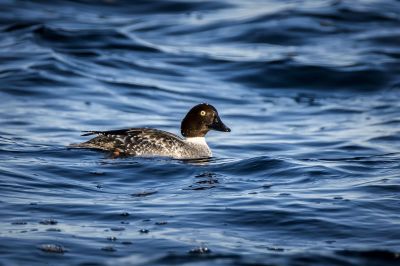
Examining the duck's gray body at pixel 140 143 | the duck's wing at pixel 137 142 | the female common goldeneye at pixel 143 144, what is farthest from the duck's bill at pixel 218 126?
the duck's wing at pixel 137 142

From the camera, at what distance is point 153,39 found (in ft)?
80.4

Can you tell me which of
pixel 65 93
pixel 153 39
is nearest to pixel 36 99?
pixel 65 93

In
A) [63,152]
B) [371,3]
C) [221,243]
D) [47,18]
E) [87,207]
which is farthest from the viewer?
[371,3]

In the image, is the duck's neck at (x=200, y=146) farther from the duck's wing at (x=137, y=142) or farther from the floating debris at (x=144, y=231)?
the floating debris at (x=144, y=231)

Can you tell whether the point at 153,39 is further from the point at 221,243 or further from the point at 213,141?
the point at 221,243

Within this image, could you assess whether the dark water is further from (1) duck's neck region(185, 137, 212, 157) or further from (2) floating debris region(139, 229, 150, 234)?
(1) duck's neck region(185, 137, 212, 157)

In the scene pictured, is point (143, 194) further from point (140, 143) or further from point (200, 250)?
point (200, 250)

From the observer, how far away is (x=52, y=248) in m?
9.09

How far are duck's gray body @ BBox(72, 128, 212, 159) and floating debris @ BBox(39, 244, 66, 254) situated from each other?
4.81m

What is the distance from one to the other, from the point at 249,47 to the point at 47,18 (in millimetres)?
5547

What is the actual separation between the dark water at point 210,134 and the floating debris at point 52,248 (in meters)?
0.03

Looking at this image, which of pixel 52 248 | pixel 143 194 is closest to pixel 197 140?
pixel 143 194

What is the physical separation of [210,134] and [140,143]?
3569 millimetres

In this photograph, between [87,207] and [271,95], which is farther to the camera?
[271,95]
